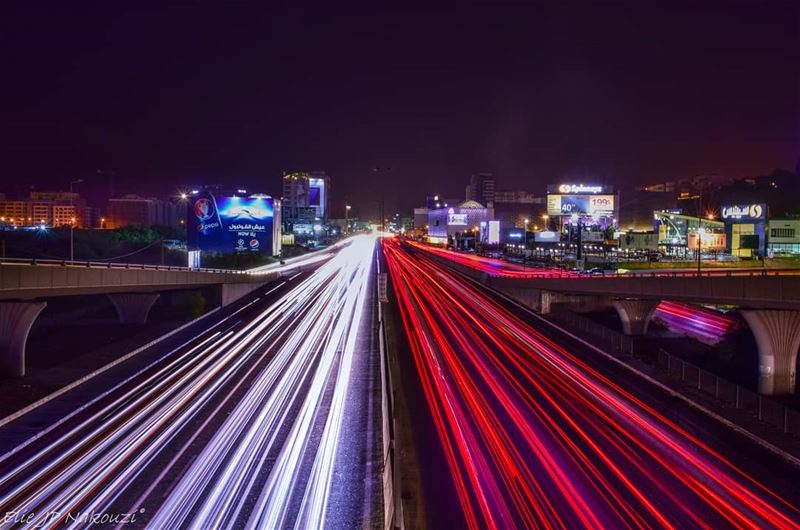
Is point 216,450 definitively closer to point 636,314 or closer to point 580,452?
point 580,452

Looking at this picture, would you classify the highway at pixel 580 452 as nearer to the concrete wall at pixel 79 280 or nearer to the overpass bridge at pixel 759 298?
the overpass bridge at pixel 759 298

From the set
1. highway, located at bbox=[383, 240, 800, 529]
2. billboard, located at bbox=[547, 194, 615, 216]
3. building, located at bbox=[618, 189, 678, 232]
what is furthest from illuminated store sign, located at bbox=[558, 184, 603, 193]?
highway, located at bbox=[383, 240, 800, 529]

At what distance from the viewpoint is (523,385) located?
74.1 ft

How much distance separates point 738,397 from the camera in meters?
21.2

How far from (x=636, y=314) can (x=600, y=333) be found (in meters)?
10.6

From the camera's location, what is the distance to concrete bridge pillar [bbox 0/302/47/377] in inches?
978

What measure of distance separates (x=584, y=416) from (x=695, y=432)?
3188mm

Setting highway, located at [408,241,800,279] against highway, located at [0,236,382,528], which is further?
highway, located at [408,241,800,279]

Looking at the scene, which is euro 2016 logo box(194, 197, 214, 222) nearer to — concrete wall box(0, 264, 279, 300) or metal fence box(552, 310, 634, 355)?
concrete wall box(0, 264, 279, 300)

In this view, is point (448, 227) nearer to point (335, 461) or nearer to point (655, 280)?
point (655, 280)

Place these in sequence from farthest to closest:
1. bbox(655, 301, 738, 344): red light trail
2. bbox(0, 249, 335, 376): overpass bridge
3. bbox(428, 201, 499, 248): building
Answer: bbox(428, 201, 499, 248): building
bbox(655, 301, 738, 344): red light trail
bbox(0, 249, 335, 376): overpass bridge

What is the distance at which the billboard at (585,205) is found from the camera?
107 meters

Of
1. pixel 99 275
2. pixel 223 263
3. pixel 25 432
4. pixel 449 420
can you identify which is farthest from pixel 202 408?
pixel 223 263

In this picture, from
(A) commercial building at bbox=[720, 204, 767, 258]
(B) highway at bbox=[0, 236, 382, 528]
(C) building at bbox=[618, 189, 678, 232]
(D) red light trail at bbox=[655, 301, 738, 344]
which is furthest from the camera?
(C) building at bbox=[618, 189, 678, 232]
